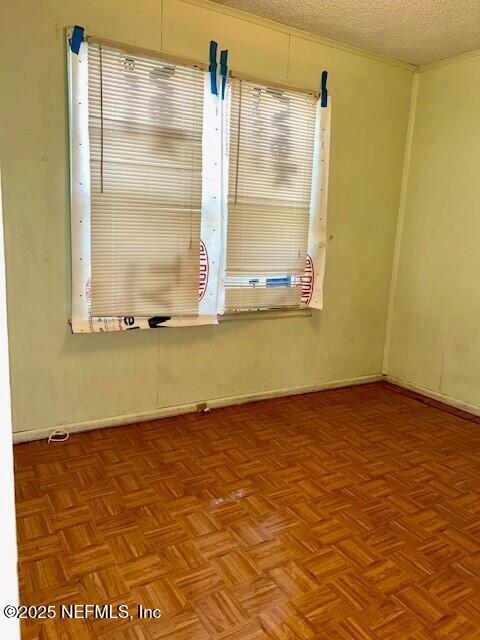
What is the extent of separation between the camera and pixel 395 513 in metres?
2.38

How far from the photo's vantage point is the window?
2828 mm

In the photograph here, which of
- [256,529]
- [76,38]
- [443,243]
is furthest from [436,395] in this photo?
[76,38]

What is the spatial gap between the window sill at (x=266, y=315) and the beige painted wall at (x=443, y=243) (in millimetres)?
995

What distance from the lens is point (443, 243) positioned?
391cm

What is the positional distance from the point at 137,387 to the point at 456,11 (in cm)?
305

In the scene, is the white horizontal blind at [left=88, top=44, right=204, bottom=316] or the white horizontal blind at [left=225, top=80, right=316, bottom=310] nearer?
the white horizontal blind at [left=88, top=44, right=204, bottom=316]

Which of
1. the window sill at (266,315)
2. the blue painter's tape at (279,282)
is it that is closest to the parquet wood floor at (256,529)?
the window sill at (266,315)

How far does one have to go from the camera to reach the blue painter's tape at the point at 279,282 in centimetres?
361

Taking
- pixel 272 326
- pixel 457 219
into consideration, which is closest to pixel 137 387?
pixel 272 326

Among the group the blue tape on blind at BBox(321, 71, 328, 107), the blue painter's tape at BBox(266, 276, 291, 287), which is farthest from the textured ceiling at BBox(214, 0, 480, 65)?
the blue painter's tape at BBox(266, 276, 291, 287)

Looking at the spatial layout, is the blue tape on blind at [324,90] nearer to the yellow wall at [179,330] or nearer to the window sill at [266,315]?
the yellow wall at [179,330]

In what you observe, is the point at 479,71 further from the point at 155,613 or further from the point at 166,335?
the point at 155,613

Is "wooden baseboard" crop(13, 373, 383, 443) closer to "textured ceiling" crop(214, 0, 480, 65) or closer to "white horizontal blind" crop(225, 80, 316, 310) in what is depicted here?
"white horizontal blind" crop(225, 80, 316, 310)

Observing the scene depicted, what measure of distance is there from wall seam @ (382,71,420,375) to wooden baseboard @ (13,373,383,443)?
0.38 m
